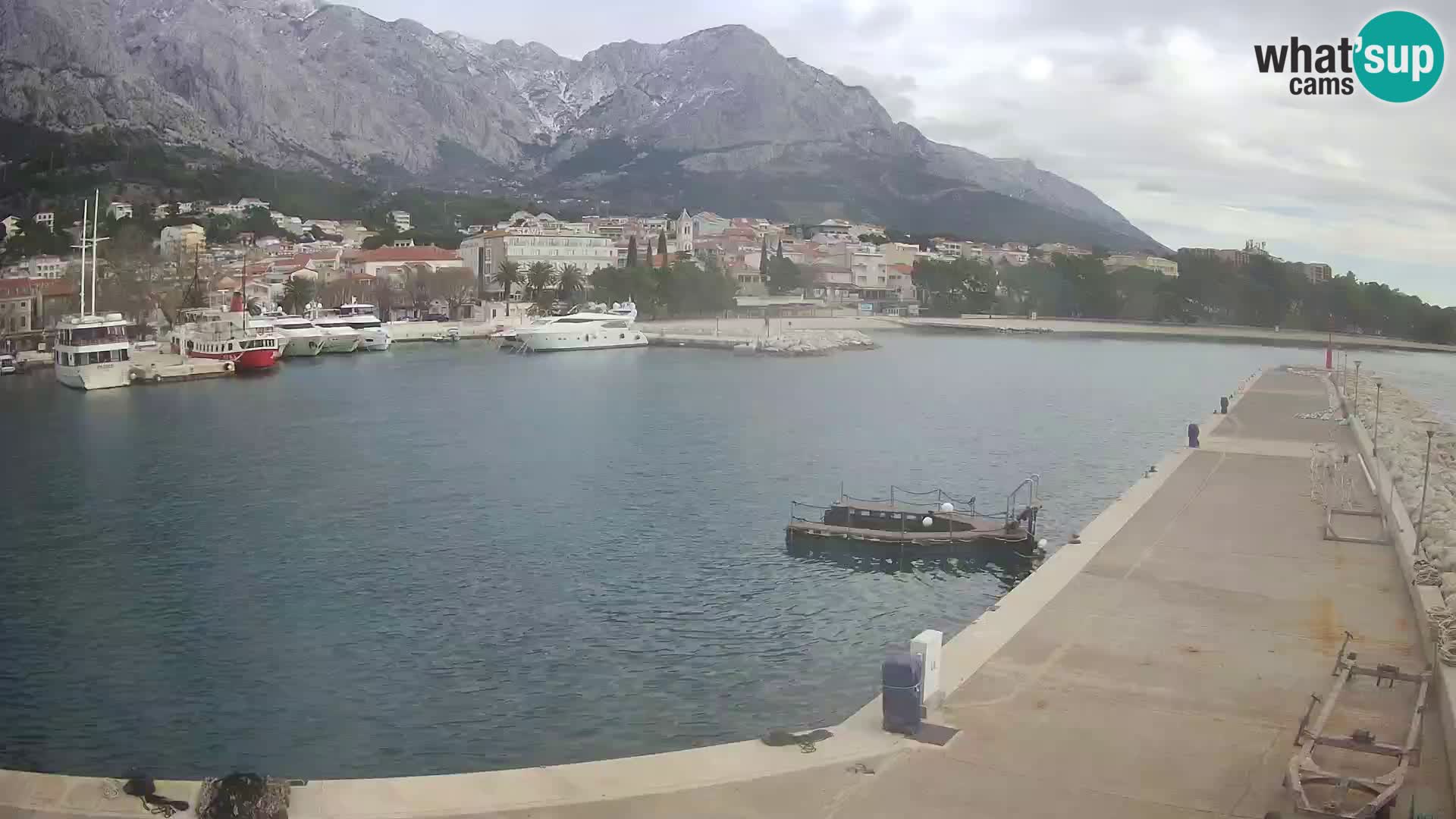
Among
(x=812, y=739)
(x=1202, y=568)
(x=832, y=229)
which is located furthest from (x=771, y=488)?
(x=832, y=229)

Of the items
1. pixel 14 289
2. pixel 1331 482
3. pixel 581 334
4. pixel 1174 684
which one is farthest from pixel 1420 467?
pixel 14 289

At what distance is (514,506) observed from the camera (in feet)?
53.7

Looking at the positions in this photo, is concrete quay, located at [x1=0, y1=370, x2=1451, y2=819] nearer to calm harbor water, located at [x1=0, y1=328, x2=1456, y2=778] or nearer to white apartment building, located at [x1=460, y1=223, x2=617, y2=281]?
calm harbor water, located at [x1=0, y1=328, x2=1456, y2=778]

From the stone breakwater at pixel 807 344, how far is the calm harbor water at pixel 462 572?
20500mm

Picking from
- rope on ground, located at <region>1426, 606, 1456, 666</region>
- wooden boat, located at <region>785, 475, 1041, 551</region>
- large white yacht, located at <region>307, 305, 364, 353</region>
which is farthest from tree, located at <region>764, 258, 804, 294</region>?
rope on ground, located at <region>1426, 606, 1456, 666</region>

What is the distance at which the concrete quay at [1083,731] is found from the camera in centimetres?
534

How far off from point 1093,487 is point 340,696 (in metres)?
12.5

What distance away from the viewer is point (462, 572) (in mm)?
12648

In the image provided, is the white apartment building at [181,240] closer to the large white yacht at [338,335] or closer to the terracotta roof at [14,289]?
the terracotta roof at [14,289]

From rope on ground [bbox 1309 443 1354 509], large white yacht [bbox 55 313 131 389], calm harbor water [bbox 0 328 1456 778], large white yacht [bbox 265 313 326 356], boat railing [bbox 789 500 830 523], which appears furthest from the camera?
large white yacht [bbox 265 313 326 356]

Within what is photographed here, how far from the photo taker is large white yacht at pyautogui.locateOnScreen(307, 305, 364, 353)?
47938 mm

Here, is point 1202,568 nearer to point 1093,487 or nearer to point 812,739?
point 812,739

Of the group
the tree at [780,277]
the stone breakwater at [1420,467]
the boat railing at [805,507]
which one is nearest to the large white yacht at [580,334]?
the stone breakwater at [1420,467]

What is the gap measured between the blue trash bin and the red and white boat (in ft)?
120
